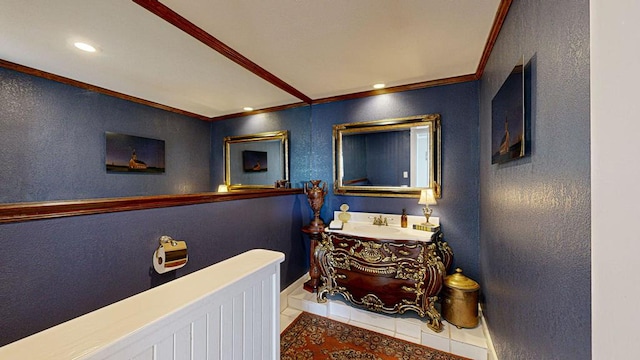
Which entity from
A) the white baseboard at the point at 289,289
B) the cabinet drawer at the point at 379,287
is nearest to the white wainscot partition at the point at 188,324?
the cabinet drawer at the point at 379,287

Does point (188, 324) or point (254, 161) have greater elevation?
point (254, 161)

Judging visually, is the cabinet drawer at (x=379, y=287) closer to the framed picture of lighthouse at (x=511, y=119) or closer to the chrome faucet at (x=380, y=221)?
the chrome faucet at (x=380, y=221)

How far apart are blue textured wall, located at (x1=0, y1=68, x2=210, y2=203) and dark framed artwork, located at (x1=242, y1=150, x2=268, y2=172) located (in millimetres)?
915

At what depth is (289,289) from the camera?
2531 millimetres

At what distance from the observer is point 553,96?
80 cm

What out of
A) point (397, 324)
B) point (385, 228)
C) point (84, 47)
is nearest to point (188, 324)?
point (84, 47)

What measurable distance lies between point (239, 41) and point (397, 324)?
8.61ft

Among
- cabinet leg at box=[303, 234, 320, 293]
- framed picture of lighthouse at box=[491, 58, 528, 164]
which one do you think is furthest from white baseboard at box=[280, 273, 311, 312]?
framed picture of lighthouse at box=[491, 58, 528, 164]

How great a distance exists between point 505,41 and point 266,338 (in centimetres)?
202

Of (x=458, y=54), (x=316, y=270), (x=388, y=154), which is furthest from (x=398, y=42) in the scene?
(x=316, y=270)

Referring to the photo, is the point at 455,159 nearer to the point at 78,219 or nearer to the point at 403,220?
the point at 403,220

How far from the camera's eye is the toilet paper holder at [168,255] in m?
1.32

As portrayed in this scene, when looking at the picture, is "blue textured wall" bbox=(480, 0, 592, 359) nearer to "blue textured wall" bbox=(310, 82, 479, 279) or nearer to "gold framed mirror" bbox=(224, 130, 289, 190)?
"blue textured wall" bbox=(310, 82, 479, 279)

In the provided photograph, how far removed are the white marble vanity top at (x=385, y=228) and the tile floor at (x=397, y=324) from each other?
0.72 meters
